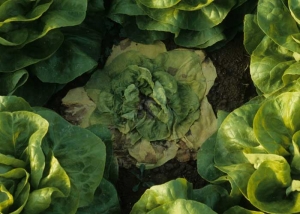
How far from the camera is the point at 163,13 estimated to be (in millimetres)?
2846

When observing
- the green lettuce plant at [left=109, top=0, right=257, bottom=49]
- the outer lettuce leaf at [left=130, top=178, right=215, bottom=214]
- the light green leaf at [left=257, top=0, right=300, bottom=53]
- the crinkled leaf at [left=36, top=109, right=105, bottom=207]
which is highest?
the light green leaf at [left=257, top=0, right=300, bottom=53]

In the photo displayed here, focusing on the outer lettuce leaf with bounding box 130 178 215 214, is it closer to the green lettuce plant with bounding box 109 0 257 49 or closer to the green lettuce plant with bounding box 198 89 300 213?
the green lettuce plant with bounding box 198 89 300 213

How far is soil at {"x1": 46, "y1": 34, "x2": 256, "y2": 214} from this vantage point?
2.92m

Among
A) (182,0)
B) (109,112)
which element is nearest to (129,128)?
(109,112)

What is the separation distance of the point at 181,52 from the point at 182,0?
1.20ft

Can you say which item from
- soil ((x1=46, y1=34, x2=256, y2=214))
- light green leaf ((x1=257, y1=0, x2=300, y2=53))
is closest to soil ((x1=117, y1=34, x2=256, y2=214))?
soil ((x1=46, y1=34, x2=256, y2=214))

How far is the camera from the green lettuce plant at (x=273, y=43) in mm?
2541

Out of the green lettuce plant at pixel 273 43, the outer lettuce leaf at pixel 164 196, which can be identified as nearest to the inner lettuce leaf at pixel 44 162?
the outer lettuce leaf at pixel 164 196

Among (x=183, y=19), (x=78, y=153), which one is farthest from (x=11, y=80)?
(x=183, y=19)

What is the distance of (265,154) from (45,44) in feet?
4.09

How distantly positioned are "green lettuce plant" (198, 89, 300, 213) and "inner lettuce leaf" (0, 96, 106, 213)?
22.3 inches

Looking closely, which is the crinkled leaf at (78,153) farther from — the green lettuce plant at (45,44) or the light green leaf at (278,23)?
the light green leaf at (278,23)

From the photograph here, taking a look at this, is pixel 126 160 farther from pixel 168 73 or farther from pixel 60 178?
pixel 60 178

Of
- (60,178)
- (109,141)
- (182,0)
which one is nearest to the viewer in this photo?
(60,178)
